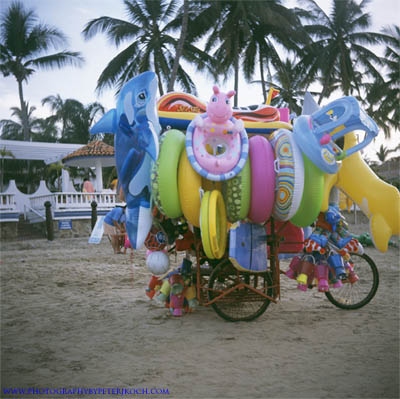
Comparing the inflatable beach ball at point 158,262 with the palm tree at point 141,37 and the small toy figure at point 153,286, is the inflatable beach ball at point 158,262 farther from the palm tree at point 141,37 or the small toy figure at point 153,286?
the palm tree at point 141,37

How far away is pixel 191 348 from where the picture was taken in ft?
12.6

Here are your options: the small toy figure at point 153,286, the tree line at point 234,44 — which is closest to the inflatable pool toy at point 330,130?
→ the small toy figure at point 153,286

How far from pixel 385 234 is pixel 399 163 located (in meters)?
18.3

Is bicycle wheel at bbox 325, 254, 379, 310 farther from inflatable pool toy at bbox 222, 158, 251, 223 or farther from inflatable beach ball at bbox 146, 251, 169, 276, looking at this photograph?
inflatable beach ball at bbox 146, 251, 169, 276

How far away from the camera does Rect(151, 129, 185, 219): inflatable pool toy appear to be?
406 cm

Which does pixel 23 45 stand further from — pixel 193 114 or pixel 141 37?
pixel 193 114

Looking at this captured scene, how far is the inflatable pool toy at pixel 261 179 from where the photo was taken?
4070mm

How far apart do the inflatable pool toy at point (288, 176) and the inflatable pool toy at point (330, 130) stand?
102mm

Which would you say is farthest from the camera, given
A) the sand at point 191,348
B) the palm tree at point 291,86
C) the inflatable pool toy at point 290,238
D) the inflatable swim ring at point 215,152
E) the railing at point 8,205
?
the palm tree at point 291,86

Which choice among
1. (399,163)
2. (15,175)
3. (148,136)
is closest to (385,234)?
(148,136)

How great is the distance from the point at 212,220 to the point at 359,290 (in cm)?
268

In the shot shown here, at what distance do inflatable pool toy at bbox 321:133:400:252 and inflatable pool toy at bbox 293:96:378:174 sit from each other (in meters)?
0.34

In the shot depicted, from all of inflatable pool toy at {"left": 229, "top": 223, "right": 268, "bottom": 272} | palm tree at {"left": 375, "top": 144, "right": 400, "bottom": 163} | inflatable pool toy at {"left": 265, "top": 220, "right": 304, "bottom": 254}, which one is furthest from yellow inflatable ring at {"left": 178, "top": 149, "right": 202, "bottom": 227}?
palm tree at {"left": 375, "top": 144, "right": 400, "bottom": 163}

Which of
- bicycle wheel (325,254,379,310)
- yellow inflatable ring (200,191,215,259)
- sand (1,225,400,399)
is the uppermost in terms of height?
yellow inflatable ring (200,191,215,259)
